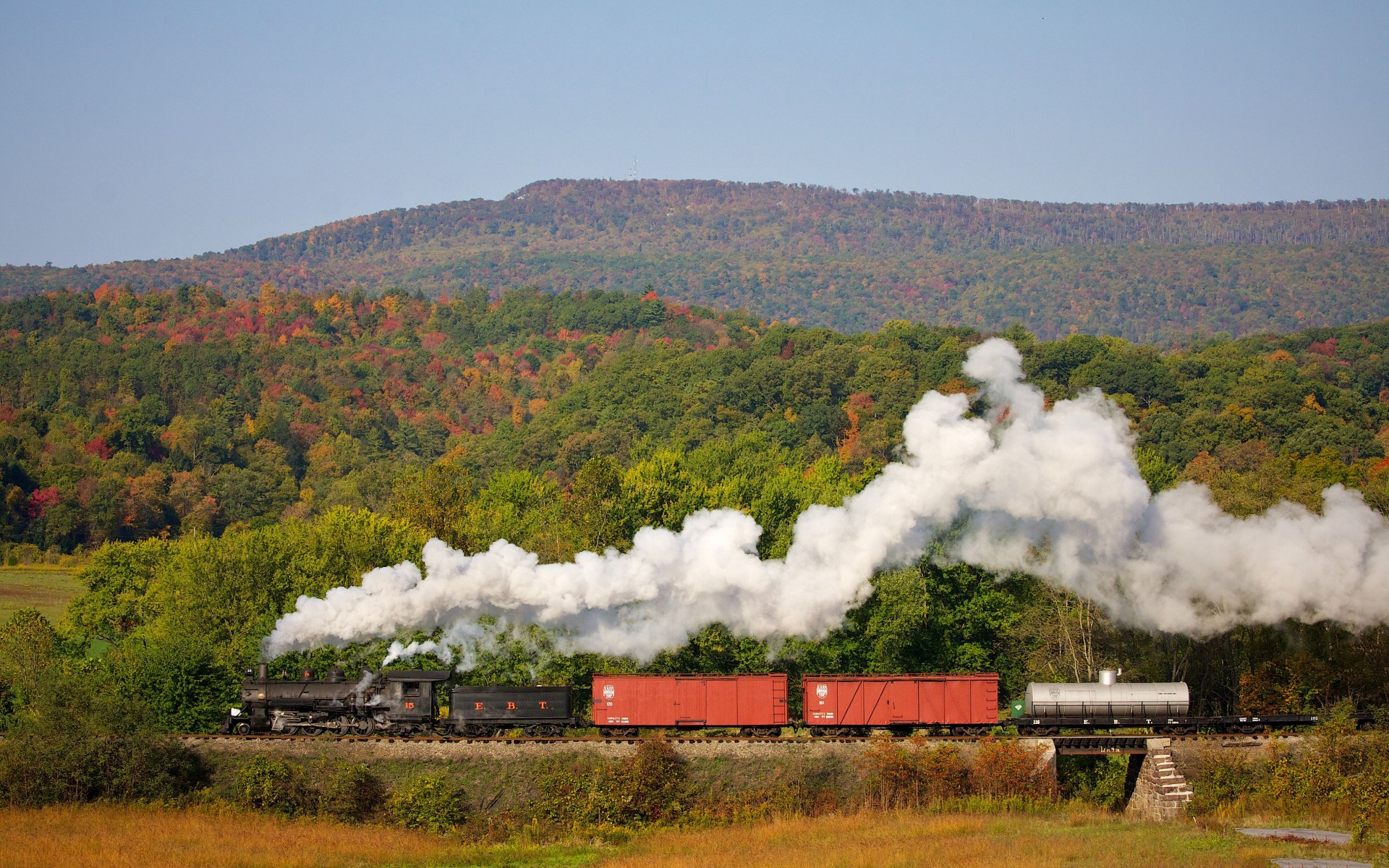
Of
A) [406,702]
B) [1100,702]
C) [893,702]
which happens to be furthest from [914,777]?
[406,702]

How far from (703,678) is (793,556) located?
20.8 feet

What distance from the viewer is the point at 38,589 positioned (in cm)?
14050

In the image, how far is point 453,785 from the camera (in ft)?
187

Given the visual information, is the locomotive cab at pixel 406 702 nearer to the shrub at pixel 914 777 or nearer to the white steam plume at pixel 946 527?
the white steam plume at pixel 946 527

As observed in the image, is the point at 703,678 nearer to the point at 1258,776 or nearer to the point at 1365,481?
the point at 1258,776

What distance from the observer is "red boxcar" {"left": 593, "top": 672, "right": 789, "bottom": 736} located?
59125mm

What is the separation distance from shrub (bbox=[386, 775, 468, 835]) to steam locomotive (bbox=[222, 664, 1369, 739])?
4314 mm

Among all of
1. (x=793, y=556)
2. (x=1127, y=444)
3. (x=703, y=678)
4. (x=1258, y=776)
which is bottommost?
(x=1258, y=776)

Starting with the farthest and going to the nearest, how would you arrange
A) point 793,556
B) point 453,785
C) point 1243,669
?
point 1243,669 < point 793,556 < point 453,785

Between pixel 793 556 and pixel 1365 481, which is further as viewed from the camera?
pixel 1365 481

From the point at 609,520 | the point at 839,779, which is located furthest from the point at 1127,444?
the point at 609,520

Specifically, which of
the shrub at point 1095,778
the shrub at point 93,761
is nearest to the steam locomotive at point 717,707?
the shrub at point 1095,778

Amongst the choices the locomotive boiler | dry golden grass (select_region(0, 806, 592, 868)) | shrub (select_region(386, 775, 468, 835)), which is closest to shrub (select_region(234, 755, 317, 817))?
dry golden grass (select_region(0, 806, 592, 868))

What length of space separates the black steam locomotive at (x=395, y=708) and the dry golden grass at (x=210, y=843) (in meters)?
6.11
